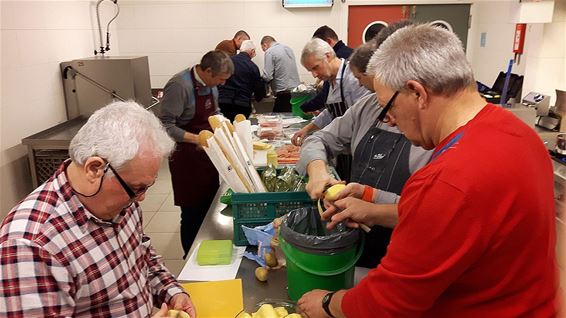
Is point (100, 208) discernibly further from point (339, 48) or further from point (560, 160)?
point (339, 48)

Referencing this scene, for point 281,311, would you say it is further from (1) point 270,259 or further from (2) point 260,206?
(2) point 260,206

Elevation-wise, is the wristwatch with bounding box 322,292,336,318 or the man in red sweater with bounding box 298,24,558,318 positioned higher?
the man in red sweater with bounding box 298,24,558,318

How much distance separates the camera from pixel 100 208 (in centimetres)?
122

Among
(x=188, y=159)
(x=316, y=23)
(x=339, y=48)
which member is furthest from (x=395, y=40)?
(x=316, y=23)

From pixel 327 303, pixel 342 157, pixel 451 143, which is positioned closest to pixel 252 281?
pixel 327 303

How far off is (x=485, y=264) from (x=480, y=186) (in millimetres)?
183

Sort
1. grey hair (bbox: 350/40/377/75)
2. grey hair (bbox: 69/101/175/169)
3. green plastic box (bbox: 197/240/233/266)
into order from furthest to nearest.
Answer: grey hair (bbox: 350/40/377/75) → green plastic box (bbox: 197/240/233/266) → grey hair (bbox: 69/101/175/169)

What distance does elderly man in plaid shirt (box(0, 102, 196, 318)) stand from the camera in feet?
3.39

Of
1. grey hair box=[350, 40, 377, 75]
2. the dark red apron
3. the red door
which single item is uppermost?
the red door

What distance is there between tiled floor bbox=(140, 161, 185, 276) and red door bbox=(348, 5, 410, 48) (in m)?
3.34

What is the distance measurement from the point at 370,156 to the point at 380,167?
70 mm

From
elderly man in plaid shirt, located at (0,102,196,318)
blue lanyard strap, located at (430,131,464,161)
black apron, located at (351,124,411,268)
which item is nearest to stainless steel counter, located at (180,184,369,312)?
black apron, located at (351,124,411,268)

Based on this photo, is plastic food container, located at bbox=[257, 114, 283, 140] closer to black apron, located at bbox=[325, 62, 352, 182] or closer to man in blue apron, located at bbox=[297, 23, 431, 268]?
black apron, located at bbox=[325, 62, 352, 182]

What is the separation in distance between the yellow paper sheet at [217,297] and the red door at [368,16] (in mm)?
5192
